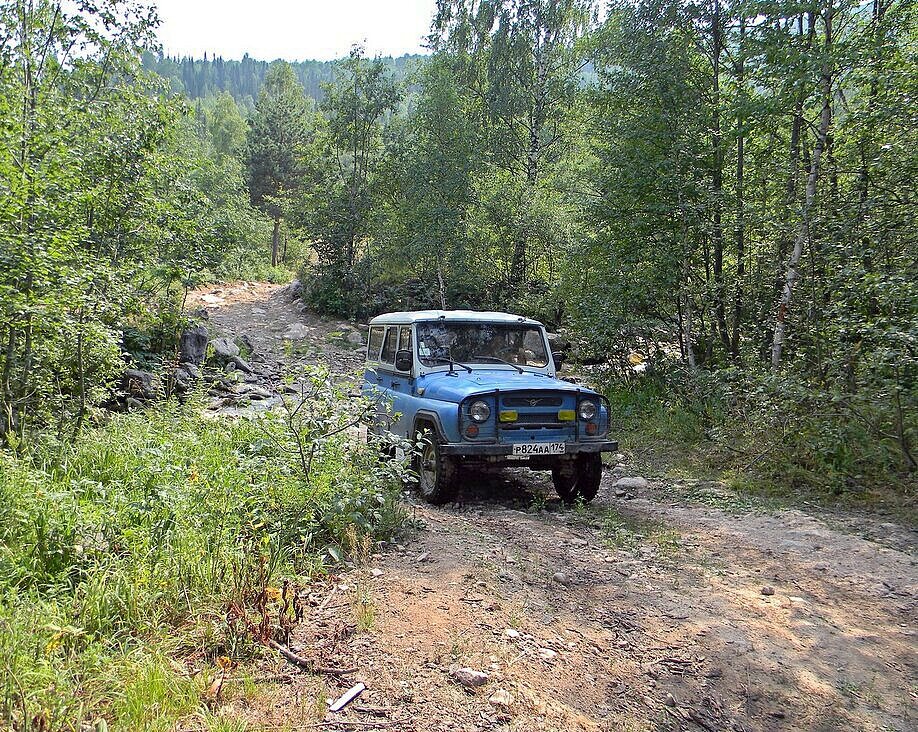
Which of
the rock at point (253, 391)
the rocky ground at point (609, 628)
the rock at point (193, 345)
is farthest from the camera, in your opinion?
the rock at point (193, 345)

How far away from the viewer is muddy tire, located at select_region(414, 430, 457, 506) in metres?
5.81

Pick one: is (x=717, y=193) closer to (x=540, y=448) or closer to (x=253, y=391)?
(x=540, y=448)

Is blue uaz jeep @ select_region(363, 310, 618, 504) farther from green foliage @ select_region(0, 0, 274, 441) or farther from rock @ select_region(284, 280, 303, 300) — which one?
rock @ select_region(284, 280, 303, 300)

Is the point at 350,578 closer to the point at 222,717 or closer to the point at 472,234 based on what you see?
the point at 222,717

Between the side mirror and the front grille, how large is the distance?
1465 mm

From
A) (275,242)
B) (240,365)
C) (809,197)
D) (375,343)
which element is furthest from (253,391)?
(275,242)

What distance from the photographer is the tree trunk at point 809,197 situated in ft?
27.0

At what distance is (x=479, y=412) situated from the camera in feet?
18.7

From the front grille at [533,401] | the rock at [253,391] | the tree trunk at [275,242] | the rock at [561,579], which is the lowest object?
the rock at [253,391]

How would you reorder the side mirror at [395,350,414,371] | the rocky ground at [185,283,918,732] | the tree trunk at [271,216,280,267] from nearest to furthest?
the rocky ground at [185,283,918,732]
the side mirror at [395,350,414,371]
the tree trunk at [271,216,280,267]

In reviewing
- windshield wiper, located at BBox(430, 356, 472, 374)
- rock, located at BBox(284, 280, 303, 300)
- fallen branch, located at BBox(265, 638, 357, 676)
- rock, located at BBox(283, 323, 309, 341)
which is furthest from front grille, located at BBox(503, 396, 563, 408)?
rock, located at BBox(284, 280, 303, 300)

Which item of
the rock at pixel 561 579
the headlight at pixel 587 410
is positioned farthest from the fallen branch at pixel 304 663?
the headlight at pixel 587 410

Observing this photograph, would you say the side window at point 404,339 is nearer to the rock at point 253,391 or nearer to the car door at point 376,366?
the car door at point 376,366

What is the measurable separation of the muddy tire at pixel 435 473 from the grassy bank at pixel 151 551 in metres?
0.60
